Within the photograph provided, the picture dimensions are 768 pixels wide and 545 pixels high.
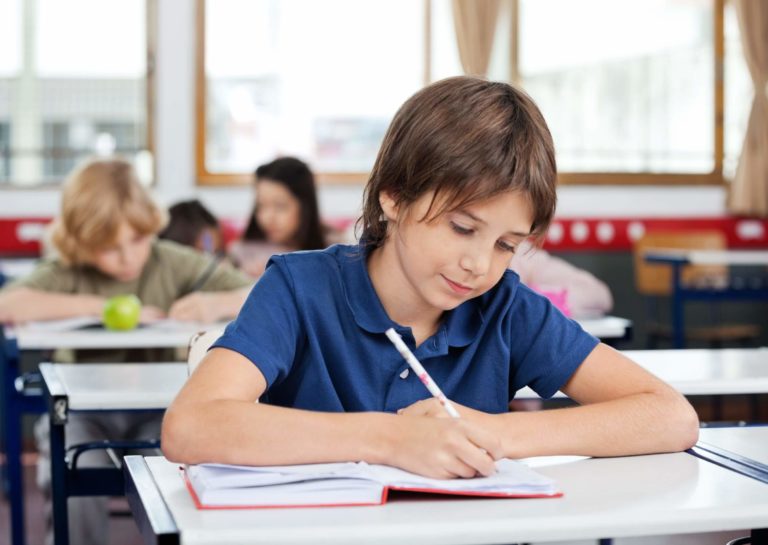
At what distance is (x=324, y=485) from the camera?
44.0 inches

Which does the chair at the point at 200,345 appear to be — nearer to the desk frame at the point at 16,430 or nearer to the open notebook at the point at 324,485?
the open notebook at the point at 324,485

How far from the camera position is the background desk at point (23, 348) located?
8.81ft

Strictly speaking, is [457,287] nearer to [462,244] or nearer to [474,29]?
[462,244]

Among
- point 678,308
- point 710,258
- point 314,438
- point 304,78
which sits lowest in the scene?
point 678,308

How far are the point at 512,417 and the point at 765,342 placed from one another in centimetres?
548

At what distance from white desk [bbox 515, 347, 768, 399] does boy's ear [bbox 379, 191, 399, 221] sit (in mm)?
434

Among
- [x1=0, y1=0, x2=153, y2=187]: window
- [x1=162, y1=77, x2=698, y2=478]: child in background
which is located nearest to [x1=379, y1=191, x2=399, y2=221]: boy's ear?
[x1=162, y1=77, x2=698, y2=478]: child in background

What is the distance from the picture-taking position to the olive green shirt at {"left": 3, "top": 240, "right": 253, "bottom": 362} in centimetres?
322

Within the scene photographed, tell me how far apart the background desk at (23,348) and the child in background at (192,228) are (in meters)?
1.63

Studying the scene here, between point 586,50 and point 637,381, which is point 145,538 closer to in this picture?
point 637,381

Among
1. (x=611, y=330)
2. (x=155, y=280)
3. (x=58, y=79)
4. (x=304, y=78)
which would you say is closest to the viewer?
(x=611, y=330)

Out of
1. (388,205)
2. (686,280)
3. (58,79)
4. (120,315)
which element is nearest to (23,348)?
(120,315)

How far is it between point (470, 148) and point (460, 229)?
0.10 meters

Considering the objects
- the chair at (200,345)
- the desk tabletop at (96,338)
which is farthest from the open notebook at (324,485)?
the desk tabletop at (96,338)
